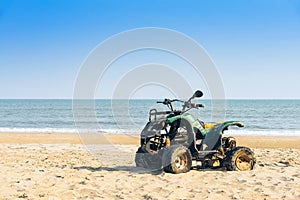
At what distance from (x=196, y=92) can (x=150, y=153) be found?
1706 mm

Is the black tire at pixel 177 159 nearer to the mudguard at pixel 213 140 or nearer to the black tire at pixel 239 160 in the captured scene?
the mudguard at pixel 213 140

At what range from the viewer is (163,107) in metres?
8.55

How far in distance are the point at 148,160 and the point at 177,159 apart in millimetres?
739

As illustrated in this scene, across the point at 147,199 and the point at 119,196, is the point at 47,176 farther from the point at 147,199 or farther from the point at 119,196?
the point at 147,199

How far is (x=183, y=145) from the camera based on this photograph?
777cm

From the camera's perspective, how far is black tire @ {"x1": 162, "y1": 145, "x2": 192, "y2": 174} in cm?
738

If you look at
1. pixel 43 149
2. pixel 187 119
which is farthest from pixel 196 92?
pixel 43 149

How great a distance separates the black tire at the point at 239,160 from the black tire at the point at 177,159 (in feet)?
2.97

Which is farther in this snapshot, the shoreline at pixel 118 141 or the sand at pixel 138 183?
the shoreline at pixel 118 141

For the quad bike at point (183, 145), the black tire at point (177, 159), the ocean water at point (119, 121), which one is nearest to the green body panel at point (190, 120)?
the quad bike at point (183, 145)

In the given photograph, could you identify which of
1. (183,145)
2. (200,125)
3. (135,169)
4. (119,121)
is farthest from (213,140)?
(119,121)

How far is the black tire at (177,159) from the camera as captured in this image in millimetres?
7383

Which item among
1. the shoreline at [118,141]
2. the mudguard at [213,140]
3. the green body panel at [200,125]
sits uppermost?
the green body panel at [200,125]

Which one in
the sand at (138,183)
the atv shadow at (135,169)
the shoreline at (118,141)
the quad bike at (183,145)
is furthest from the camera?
the shoreline at (118,141)
